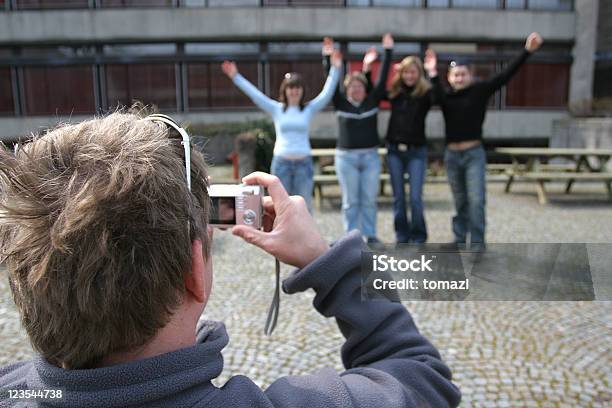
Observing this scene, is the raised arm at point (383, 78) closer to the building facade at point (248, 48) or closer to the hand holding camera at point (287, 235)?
the hand holding camera at point (287, 235)

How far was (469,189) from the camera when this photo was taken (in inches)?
214

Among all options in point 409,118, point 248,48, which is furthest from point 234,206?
point 248,48

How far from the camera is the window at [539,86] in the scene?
77.2 ft

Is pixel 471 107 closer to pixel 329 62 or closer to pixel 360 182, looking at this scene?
pixel 360 182

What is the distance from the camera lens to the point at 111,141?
33.5 inches

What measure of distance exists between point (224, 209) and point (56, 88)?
25.0 m

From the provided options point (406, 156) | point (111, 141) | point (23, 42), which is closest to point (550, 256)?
point (111, 141)

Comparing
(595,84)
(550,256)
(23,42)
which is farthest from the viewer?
(595,84)

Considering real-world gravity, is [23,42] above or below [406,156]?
above

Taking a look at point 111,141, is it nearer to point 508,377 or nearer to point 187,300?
point 187,300

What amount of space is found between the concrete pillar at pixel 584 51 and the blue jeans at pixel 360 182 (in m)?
20.0

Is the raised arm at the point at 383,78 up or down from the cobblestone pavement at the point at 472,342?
up

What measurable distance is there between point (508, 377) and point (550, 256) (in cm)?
223

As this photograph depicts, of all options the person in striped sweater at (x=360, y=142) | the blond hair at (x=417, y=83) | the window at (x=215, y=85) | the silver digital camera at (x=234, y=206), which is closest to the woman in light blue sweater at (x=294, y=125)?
the person in striped sweater at (x=360, y=142)
